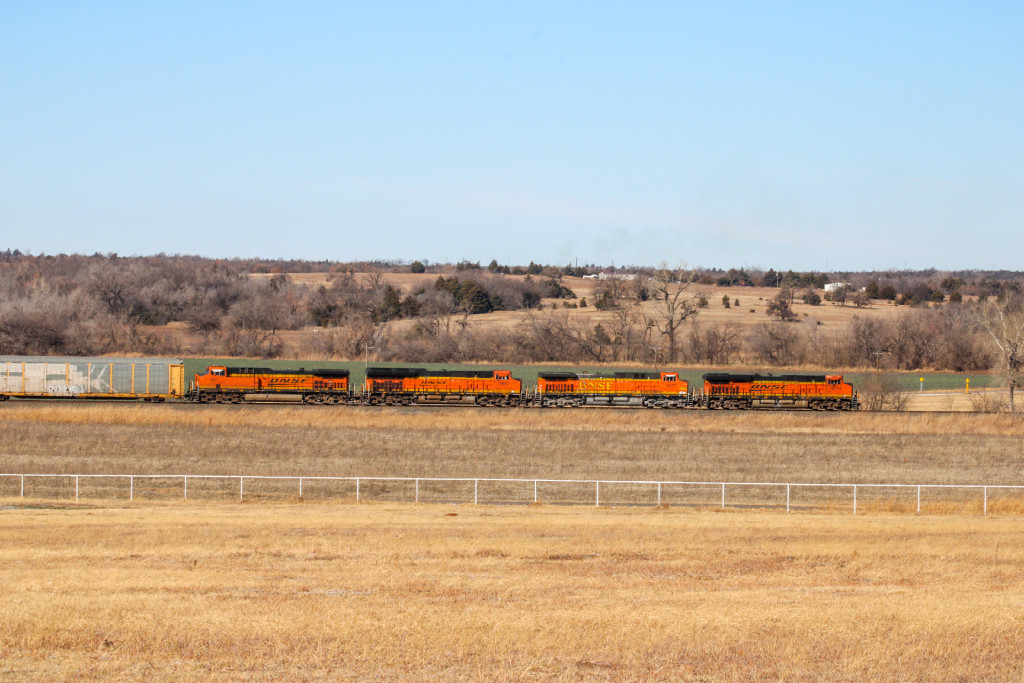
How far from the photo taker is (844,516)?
2877 centimetres

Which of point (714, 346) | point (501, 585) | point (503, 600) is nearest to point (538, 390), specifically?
point (714, 346)

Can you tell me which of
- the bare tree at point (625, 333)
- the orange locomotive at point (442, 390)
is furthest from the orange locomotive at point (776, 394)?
the bare tree at point (625, 333)

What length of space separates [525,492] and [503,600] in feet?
63.6

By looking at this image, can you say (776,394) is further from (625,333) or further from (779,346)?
(625,333)

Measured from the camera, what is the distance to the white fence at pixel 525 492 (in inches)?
1292

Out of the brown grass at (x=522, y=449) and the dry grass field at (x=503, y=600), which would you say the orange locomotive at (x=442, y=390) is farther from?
the dry grass field at (x=503, y=600)

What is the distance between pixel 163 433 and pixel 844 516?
117 ft

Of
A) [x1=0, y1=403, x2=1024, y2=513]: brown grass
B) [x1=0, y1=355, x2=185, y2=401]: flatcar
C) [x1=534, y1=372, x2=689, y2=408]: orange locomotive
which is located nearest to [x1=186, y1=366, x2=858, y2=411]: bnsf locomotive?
[x1=534, y1=372, x2=689, y2=408]: orange locomotive

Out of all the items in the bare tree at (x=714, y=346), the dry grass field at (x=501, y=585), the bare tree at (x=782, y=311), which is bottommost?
the dry grass field at (x=501, y=585)

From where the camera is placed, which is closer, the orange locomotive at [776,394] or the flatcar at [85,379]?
the flatcar at [85,379]

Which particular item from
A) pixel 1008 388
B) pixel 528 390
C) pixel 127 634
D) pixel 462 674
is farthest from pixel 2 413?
pixel 1008 388

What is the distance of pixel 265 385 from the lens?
6278cm

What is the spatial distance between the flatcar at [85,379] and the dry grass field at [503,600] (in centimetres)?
3935

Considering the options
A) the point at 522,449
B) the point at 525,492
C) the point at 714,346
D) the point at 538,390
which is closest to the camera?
the point at 525,492
